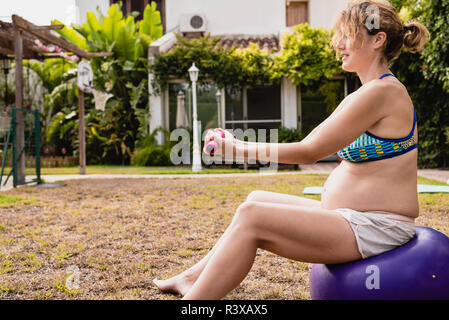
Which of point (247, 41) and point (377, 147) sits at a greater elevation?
point (247, 41)

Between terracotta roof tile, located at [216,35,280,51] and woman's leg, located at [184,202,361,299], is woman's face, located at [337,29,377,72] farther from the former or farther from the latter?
terracotta roof tile, located at [216,35,280,51]

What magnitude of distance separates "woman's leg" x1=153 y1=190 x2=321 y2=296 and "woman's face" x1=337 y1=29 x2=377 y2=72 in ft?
2.38

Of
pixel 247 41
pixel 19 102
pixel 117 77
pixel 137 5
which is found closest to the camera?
pixel 19 102

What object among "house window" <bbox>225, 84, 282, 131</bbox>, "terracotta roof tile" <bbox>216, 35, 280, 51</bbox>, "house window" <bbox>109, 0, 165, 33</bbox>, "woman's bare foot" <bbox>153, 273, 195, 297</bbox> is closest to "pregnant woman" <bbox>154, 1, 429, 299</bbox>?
"woman's bare foot" <bbox>153, 273, 195, 297</bbox>

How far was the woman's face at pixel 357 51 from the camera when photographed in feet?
6.23

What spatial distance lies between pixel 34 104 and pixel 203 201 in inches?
437

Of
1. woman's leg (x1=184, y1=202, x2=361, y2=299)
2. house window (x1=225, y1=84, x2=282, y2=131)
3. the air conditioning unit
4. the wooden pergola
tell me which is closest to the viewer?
woman's leg (x1=184, y1=202, x2=361, y2=299)

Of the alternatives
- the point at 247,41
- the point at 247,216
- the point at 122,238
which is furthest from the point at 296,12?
the point at 247,216

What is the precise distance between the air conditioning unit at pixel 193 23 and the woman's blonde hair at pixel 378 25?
15.3m

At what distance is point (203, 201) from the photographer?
6.38m

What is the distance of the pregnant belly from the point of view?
1833 mm

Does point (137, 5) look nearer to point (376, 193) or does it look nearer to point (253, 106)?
point (253, 106)

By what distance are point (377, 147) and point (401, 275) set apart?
0.54 metres

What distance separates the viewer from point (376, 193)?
1.83 m
